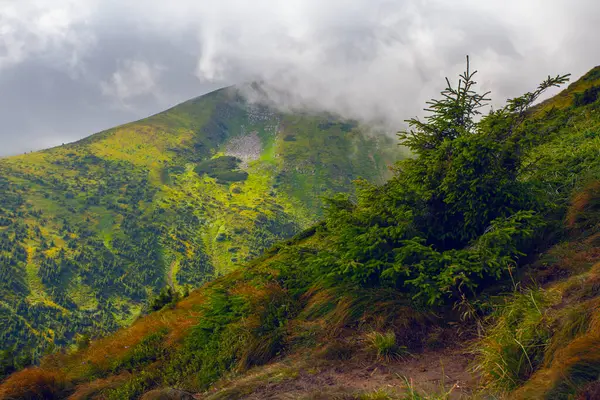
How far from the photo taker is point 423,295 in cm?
751

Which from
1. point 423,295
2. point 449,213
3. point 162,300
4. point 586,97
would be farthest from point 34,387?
point 586,97

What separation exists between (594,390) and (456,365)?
2.65 metres

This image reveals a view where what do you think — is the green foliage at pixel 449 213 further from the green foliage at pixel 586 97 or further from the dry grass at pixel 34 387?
the green foliage at pixel 586 97

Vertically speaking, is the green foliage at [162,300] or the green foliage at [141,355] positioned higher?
the green foliage at [162,300]

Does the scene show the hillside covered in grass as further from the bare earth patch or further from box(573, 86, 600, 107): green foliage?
box(573, 86, 600, 107): green foliage

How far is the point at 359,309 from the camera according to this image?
25.3 ft

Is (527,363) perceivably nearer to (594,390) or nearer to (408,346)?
(594,390)

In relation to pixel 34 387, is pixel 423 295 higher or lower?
lower

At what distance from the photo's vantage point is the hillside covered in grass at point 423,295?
18.5 ft

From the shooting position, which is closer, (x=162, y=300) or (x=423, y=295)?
(x=423, y=295)

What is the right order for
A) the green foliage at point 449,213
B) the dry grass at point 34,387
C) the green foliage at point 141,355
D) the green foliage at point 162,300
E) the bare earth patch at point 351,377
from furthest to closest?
the green foliage at point 162,300 < the green foliage at point 141,355 < the dry grass at point 34,387 < the green foliage at point 449,213 < the bare earth patch at point 351,377

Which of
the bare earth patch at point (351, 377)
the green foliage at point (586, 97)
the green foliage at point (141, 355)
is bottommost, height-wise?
the bare earth patch at point (351, 377)

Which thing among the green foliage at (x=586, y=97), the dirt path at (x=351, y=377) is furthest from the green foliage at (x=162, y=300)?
the green foliage at (x=586, y=97)

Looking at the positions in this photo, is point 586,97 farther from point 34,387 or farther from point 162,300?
point 34,387
